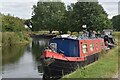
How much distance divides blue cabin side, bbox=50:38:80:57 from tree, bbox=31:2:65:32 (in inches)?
2476

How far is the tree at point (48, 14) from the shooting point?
289 feet

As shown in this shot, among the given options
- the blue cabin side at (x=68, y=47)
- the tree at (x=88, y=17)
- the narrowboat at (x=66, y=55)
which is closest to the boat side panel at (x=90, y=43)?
the narrowboat at (x=66, y=55)

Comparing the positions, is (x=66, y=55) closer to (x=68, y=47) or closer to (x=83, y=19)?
(x=68, y=47)

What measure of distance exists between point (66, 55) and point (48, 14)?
70.1 meters

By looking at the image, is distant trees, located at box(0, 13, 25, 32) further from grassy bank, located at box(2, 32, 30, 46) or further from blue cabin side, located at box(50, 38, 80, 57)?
blue cabin side, located at box(50, 38, 80, 57)

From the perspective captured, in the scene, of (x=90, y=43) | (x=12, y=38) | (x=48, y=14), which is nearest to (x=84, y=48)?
(x=90, y=43)

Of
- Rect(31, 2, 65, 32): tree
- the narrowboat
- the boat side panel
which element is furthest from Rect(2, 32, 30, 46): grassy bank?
the narrowboat

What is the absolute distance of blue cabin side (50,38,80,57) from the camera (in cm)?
2275

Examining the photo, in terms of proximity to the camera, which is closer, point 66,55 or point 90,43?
point 66,55

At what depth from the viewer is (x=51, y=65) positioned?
20297 millimetres

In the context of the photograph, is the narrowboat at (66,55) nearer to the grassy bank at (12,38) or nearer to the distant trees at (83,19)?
the grassy bank at (12,38)

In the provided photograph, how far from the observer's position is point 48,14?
9219 centimetres

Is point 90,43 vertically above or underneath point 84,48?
above

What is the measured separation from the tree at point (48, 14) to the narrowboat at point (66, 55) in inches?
2393
